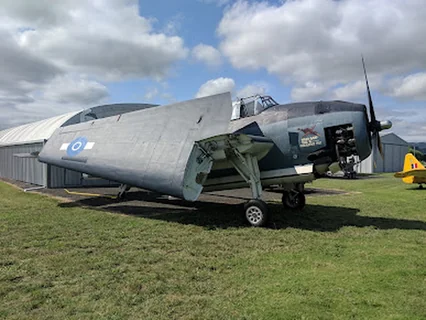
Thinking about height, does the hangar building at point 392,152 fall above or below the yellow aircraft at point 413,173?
above

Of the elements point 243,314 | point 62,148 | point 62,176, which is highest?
point 62,148

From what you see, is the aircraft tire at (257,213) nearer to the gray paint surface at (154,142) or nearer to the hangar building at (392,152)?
the gray paint surface at (154,142)

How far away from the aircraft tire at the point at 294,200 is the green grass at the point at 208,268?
5.50 feet

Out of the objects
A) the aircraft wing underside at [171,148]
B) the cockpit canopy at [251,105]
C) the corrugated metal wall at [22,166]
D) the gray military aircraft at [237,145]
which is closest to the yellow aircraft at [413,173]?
the gray military aircraft at [237,145]

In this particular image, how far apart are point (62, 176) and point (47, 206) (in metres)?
7.91

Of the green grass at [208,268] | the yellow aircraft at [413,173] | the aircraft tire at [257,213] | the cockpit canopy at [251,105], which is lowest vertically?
the green grass at [208,268]

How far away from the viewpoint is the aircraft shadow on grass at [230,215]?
381 inches

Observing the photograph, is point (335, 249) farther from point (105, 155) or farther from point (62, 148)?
point (62, 148)

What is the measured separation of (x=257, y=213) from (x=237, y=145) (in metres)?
1.93

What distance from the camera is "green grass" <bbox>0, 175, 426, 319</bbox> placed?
14.0 feet

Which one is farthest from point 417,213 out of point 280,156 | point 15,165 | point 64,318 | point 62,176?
point 15,165

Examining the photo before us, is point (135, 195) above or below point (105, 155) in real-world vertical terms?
below

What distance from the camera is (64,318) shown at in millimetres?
3977

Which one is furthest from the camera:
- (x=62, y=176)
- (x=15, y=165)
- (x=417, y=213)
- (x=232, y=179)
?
(x=15, y=165)
